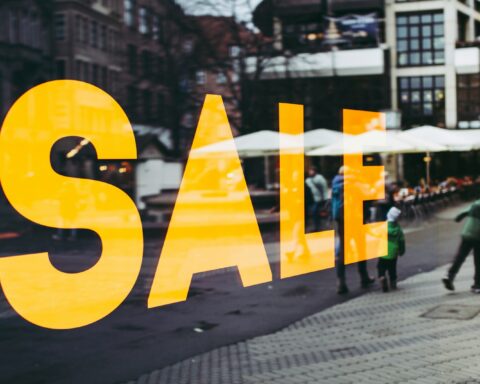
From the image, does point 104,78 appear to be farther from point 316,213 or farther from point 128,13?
point 316,213

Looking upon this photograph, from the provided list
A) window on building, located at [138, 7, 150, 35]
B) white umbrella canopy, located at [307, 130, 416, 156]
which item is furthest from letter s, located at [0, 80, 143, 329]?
white umbrella canopy, located at [307, 130, 416, 156]

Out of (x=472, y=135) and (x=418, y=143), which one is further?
(x=472, y=135)

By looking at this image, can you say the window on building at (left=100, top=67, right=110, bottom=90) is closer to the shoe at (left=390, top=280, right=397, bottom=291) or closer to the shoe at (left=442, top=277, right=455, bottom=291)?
the shoe at (left=390, top=280, right=397, bottom=291)

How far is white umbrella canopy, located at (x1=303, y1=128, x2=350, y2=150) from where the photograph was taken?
1019 cm

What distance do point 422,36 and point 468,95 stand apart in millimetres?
2886

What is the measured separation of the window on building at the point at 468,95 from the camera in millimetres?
12836

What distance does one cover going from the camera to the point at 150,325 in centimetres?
766

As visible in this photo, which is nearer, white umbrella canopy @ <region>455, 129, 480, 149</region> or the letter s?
the letter s

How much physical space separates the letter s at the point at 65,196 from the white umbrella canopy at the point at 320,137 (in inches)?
126

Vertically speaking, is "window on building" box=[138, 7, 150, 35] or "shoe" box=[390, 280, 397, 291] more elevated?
"window on building" box=[138, 7, 150, 35]

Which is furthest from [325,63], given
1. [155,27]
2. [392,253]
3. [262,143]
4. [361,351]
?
[361,351]

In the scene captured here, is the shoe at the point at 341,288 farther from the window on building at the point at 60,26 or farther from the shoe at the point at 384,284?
the window on building at the point at 60,26

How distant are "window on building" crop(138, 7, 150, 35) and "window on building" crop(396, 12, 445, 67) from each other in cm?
389

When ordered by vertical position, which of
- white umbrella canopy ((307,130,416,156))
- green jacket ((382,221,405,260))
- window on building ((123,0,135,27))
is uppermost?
window on building ((123,0,135,27))
